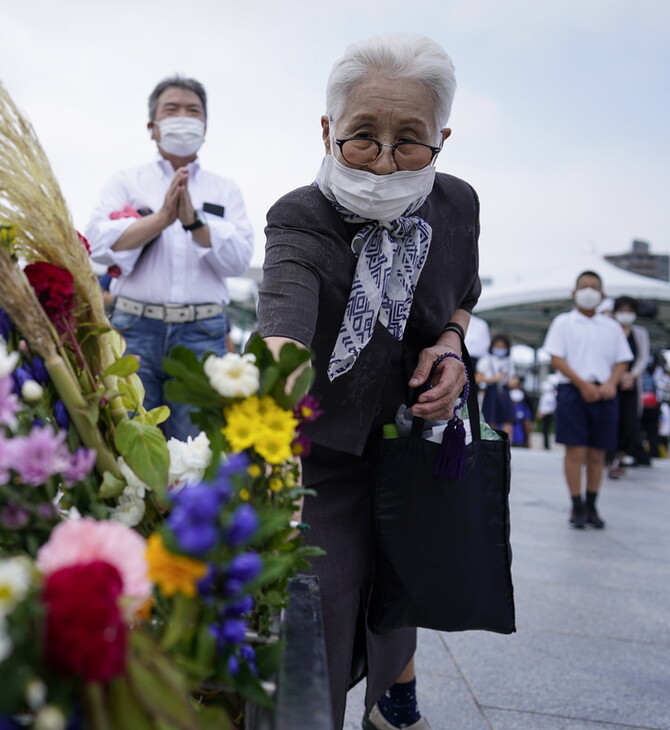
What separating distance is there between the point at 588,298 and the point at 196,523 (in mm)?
5896

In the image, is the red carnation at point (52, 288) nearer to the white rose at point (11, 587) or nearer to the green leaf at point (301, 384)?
the green leaf at point (301, 384)

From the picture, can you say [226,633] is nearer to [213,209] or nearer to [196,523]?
[196,523]

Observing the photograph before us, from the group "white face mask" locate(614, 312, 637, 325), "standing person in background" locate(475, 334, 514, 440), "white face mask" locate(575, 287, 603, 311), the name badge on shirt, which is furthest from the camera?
"standing person in background" locate(475, 334, 514, 440)

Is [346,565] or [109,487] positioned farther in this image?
[346,565]

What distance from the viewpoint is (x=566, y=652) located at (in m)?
2.91

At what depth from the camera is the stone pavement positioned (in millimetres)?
2375

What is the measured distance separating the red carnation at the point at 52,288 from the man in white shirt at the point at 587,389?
4942 millimetres

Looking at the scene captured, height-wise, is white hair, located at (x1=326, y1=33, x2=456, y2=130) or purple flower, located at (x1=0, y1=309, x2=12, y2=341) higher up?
white hair, located at (x1=326, y1=33, x2=456, y2=130)

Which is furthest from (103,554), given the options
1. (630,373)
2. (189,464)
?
(630,373)

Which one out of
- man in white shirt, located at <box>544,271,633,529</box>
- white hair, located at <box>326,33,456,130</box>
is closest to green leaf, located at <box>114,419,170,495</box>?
white hair, located at <box>326,33,456,130</box>

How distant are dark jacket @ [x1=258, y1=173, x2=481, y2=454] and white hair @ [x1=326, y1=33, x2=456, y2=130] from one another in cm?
25

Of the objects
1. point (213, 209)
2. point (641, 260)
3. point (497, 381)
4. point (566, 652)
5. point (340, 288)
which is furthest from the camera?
point (641, 260)

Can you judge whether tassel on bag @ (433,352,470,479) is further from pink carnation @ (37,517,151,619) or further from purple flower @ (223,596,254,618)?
pink carnation @ (37,517,151,619)

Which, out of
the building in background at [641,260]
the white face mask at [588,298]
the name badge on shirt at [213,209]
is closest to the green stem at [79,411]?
the name badge on shirt at [213,209]
